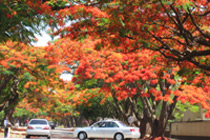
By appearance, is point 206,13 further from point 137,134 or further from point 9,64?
point 9,64

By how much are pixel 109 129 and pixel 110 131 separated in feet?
0.57

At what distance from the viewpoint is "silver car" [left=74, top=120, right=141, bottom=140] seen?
76.7 feet

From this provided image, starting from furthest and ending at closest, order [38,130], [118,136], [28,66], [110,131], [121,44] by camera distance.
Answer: [28,66] → [38,130] → [110,131] → [118,136] → [121,44]

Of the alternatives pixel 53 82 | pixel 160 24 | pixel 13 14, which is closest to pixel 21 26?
pixel 13 14

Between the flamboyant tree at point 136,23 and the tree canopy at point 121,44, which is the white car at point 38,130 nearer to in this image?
the tree canopy at point 121,44

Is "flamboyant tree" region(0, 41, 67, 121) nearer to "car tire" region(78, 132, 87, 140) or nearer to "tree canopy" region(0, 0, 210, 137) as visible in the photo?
"tree canopy" region(0, 0, 210, 137)

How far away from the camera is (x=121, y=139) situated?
77.3 ft

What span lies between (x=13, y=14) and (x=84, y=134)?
17480 millimetres

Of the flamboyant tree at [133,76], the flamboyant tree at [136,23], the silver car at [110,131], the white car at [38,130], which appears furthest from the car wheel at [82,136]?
the flamboyant tree at [136,23]

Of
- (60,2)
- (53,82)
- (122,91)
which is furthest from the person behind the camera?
(53,82)

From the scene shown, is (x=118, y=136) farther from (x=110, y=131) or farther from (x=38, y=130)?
(x=38, y=130)

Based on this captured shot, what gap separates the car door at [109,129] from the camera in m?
23.9

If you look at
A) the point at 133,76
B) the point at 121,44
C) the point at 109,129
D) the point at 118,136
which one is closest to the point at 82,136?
the point at 109,129

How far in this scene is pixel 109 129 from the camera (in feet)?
78.8
